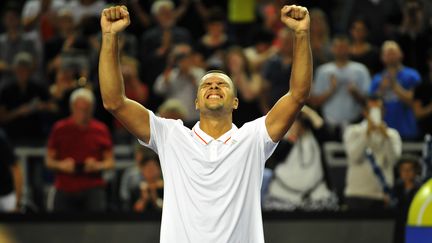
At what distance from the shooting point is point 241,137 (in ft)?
22.1

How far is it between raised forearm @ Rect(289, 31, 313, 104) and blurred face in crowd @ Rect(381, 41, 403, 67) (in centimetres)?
614

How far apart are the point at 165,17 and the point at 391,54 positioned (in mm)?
3063

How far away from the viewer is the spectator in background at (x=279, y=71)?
42.5 ft

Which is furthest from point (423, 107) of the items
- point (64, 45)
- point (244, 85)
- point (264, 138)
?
point (264, 138)

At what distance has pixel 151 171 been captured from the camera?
11656mm

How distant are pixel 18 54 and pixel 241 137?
26.2ft

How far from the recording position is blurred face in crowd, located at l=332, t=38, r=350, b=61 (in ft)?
42.8

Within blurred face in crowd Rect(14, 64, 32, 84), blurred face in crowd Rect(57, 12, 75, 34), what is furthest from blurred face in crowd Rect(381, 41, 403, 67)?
blurred face in crowd Rect(14, 64, 32, 84)

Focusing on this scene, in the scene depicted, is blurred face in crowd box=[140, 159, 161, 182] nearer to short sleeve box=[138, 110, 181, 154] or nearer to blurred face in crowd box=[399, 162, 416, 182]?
blurred face in crowd box=[399, 162, 416, 182]

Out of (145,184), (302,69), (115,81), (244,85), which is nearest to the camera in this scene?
(302,69)

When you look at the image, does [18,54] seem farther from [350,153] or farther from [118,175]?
[350,153]

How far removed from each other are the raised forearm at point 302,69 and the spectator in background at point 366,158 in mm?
5238

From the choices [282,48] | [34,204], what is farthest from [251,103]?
[34,204]

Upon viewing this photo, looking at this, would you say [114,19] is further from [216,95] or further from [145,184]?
[145,184]
